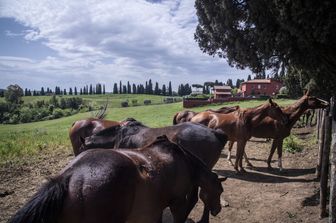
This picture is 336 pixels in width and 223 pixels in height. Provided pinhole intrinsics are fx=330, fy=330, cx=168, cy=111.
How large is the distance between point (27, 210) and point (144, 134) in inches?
139

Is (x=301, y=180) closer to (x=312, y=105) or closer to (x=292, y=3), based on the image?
(x=312, y=105)

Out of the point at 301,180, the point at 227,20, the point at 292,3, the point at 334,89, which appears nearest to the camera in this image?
the point at 292,3

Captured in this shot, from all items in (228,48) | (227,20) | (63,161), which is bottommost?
(63,161)

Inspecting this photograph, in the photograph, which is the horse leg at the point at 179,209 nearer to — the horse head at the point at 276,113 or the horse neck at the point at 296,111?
the horse head at the point at 276,113

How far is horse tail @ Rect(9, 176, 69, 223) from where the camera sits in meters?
3.04

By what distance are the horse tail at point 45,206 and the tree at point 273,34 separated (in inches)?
165

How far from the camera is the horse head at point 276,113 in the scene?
1058 cm

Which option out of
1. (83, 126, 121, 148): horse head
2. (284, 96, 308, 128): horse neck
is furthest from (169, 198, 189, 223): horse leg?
(284, 96, 308, 128): horse neck

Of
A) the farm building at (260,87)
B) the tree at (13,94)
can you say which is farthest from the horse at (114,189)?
the tree at (13,94)

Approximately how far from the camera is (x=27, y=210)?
10.1 ft

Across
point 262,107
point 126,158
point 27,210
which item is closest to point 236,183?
point 262,107

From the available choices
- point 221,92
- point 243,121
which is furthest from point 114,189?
point 221,92

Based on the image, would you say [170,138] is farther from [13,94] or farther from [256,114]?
[13,94]

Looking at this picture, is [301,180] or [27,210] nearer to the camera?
[27,210]
